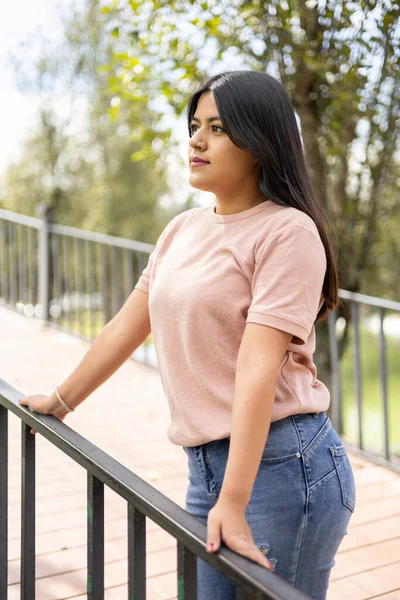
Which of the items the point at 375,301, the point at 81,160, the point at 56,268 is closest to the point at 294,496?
the point at 375,301

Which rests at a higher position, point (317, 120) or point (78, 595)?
point (317, 120)

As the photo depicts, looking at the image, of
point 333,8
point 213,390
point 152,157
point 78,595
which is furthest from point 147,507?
point 152,157

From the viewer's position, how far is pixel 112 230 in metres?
23.0

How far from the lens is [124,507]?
324cm

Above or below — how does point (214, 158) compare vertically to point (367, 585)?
above

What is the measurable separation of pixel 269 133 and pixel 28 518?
3.06 ft

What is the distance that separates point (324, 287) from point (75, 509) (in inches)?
83.0

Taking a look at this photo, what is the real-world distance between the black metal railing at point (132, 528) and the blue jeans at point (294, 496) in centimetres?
19

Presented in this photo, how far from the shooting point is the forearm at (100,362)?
1733mm

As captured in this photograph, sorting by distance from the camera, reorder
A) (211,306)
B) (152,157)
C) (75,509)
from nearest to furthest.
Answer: (211,306) → (75,509) → (152,157)

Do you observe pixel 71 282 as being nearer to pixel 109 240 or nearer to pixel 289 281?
pixel 109 240

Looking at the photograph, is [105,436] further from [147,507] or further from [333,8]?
[147,507]

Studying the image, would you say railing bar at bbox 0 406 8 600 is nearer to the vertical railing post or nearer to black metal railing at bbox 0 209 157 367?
black metal railing at bbox 0 209 157 367

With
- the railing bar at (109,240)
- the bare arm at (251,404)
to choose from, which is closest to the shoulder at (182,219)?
the bare arm at (251,404)
